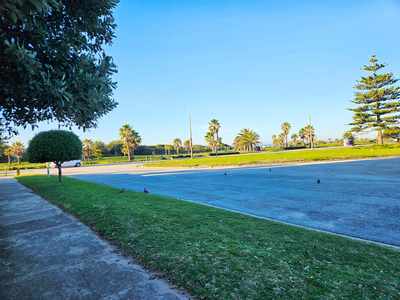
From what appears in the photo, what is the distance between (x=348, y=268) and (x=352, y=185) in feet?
27.1

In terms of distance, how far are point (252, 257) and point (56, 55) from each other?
168 inches

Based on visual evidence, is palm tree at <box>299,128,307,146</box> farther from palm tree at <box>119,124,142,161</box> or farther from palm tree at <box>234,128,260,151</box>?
palm tree at <box>119,124,142,161</box>

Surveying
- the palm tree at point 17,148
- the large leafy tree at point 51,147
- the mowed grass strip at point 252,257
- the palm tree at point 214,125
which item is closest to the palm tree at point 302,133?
the palm tree at point 214,125

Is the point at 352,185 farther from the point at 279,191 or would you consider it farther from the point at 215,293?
the point at 215,293

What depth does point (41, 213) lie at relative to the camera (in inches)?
283

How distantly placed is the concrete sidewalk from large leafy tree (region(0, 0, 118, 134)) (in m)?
2.43

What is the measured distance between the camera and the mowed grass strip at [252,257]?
8.62 feet

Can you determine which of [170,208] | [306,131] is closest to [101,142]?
[306,131]

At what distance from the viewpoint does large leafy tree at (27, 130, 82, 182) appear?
44.3 feet

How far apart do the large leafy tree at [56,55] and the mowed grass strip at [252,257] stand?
2.68m

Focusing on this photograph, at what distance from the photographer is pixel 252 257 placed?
11.1 feet

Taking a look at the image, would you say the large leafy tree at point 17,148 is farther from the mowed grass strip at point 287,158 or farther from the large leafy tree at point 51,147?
the large leafy tree at point 51,147

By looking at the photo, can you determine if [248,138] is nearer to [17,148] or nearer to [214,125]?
[214,125]

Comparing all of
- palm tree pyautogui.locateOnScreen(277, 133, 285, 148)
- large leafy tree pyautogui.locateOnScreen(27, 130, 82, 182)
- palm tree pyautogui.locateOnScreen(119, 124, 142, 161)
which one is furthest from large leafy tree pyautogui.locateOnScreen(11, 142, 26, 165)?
palm tree pyautogui.locateOnScreen(277, 133, 285, 148)
